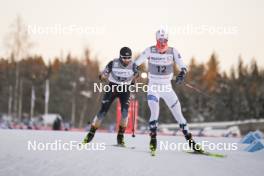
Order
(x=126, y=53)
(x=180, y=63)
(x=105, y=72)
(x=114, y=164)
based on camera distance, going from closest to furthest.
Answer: (x=114, y=164) → (x=180, y=63) → (x=126, y=53) → (x=105, y=72)

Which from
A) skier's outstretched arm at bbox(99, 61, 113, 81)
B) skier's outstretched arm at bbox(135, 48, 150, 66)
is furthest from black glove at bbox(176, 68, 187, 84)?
skier's outstretched arm at bbox(99, 61, 113, 81)

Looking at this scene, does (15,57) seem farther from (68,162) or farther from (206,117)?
(68,162)

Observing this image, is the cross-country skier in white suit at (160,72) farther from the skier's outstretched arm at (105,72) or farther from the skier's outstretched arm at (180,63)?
the skier's outstretched arm at (105,72)

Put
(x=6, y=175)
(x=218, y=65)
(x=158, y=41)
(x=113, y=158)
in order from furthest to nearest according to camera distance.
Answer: (x=218, y=65), (x=158, y=41), (x=113, y=158), (x=6, y=175)

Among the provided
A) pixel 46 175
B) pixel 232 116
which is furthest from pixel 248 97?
pixel 46 175

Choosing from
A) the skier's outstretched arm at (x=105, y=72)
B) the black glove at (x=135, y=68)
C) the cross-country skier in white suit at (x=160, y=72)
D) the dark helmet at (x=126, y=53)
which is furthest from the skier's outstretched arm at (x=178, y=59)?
the skier's outstretched arm at (x=105, y=72)

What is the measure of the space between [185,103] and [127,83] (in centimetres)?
4583

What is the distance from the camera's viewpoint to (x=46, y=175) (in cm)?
636

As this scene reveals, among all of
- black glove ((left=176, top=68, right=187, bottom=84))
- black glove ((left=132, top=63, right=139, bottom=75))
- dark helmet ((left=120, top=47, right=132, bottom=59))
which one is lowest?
black glove ((left=176, top=68, right=187, bottom=84))

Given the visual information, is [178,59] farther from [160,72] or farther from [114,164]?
[114,164]
